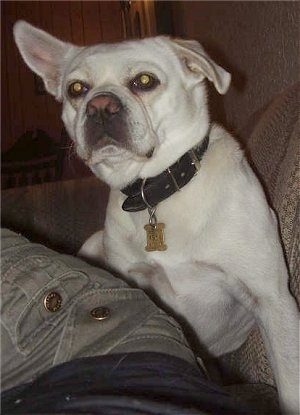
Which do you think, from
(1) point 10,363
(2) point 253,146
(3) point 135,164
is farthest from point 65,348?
(2) point 253,146

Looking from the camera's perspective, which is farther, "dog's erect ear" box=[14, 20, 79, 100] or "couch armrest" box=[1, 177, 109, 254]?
"couch armrest" box=[1, 177, 109, 254]

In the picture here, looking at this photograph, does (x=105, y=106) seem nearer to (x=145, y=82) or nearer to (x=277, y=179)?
(x=145, y=82)

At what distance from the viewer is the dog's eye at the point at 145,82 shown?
1388 mm

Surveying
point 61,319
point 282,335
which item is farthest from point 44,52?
point 61,319

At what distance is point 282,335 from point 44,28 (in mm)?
5097

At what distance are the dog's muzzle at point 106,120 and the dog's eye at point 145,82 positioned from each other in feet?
0.26

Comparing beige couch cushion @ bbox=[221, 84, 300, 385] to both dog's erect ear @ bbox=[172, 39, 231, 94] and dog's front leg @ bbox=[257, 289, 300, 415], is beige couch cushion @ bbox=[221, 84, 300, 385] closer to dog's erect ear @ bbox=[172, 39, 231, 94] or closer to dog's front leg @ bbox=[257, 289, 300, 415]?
dog's front leg @ bbox=[257, 289, 300, 415]

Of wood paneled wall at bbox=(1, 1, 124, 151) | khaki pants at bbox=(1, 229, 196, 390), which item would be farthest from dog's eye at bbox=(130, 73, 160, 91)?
wood paneled wall at bbox=(1, 1, 124, 151)

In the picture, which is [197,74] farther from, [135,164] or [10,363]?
[10,363]

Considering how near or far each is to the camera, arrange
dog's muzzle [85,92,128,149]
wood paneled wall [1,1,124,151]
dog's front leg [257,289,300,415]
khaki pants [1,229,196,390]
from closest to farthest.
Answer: khaki pants [1,229,196,390] → dog's front leg [257,289,300,415] → dog's muzzle [85,92,128,149] → wood paneled wall [1,1,124,151]

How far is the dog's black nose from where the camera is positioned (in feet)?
4.34

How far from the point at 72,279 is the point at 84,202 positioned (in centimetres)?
123

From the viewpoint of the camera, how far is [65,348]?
685mm

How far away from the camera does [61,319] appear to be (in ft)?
2.29
